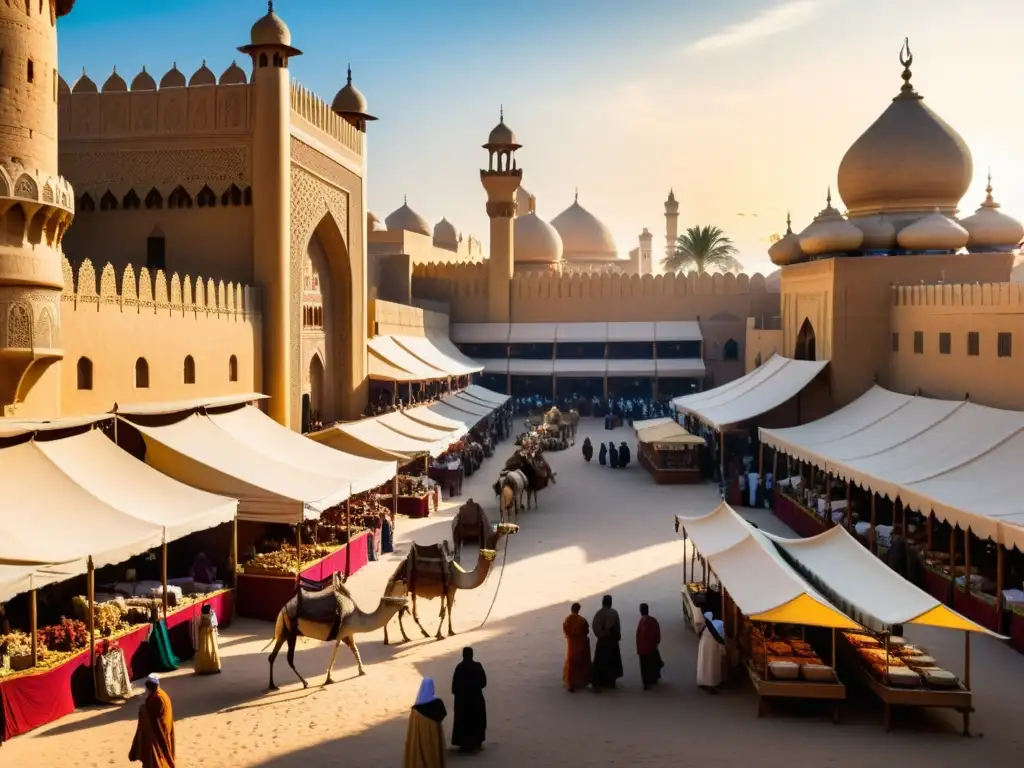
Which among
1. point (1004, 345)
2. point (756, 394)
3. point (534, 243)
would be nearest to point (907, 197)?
point (756, 394)

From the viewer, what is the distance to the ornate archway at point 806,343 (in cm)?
2639

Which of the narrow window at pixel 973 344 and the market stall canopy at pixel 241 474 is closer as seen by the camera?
the market stall canopy at pixel 241 474

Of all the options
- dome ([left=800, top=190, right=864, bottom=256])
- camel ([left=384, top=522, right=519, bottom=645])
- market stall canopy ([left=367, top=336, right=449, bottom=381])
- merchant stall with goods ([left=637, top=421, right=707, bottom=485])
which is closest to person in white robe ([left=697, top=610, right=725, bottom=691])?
camel ([left=384, top=522, right=519, bottom=645])

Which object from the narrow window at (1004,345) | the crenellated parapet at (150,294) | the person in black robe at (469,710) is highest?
the crenellated parapet at (150,294)

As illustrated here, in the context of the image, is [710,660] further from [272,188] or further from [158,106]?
[158,106]

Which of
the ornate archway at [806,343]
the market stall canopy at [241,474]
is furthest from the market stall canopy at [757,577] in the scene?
→ the ornate archway at [806,343]

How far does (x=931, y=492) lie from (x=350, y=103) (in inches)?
735

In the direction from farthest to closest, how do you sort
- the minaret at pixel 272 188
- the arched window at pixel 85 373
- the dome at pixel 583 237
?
the dome at pixel 583 237, the minaret at pixel 272 188, the arched window at pixel 85 373

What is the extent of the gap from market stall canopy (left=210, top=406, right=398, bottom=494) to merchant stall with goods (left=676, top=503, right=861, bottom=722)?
6.08 meters

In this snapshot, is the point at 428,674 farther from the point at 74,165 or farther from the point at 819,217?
the point at 819,217

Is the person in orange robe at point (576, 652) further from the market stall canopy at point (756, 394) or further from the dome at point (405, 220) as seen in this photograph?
the dome at point (405, 220)

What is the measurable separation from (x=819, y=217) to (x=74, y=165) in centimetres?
1664

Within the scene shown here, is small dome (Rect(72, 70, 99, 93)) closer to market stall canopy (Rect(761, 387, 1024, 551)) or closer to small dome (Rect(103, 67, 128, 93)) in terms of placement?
small dome (Rect(103, 67, 128, 93))

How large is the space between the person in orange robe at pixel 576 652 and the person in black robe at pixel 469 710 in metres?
1.61
